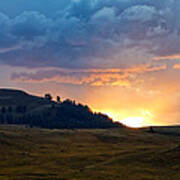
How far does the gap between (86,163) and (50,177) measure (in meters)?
20.3

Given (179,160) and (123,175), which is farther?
(179,160)

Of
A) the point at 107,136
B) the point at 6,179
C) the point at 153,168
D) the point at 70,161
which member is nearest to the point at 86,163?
the point at 70,161

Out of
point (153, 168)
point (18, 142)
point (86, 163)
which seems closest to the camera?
point (153, 168)

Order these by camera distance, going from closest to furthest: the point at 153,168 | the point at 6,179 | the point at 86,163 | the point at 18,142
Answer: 1. the point at 6,179
2. the point at 153,168
3. the point at 86,163
4. the point at 18,142

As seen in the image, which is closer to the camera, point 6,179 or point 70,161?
point 6,179

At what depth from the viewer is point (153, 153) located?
275 feet

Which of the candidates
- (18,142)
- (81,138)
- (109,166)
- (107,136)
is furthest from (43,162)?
(107,136)

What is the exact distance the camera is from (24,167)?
237ft

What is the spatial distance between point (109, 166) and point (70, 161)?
14.1 m

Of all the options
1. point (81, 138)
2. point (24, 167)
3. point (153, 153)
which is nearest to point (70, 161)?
point (24, 167)

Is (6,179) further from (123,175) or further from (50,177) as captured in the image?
(123,175)

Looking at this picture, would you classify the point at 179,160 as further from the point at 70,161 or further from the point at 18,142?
the point at 18,142

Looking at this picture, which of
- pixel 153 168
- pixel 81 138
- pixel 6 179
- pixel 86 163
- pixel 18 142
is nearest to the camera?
pixel 6 179

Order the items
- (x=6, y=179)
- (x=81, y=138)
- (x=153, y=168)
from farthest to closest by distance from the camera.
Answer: (x=81, y=138) < (x=153, y=168) < (x=6, y=179)
